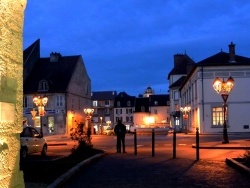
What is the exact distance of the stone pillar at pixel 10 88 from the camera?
3.18 m

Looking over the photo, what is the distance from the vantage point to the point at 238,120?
163 feet

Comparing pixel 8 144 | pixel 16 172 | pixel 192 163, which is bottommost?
pixel 192 163

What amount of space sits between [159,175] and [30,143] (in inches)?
367

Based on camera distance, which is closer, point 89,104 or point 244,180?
point 244,180

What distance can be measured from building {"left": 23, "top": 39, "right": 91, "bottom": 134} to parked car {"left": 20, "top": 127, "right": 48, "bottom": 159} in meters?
38.2

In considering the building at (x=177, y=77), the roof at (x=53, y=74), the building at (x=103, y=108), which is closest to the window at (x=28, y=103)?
the roof at (x=53, y=74)

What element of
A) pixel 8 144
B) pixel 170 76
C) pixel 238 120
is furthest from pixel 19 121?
pixel 170 76

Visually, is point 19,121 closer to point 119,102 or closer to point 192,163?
point 192,163

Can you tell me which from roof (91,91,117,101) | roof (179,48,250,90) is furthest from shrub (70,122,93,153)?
roof (91,91,117,101)

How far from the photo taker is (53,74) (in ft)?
213

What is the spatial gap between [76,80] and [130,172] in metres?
54.8

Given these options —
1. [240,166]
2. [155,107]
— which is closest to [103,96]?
[155,107]

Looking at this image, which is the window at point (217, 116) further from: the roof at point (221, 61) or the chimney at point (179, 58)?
the chimney at point (179, 58)

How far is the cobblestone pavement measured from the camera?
10055 millimetres
